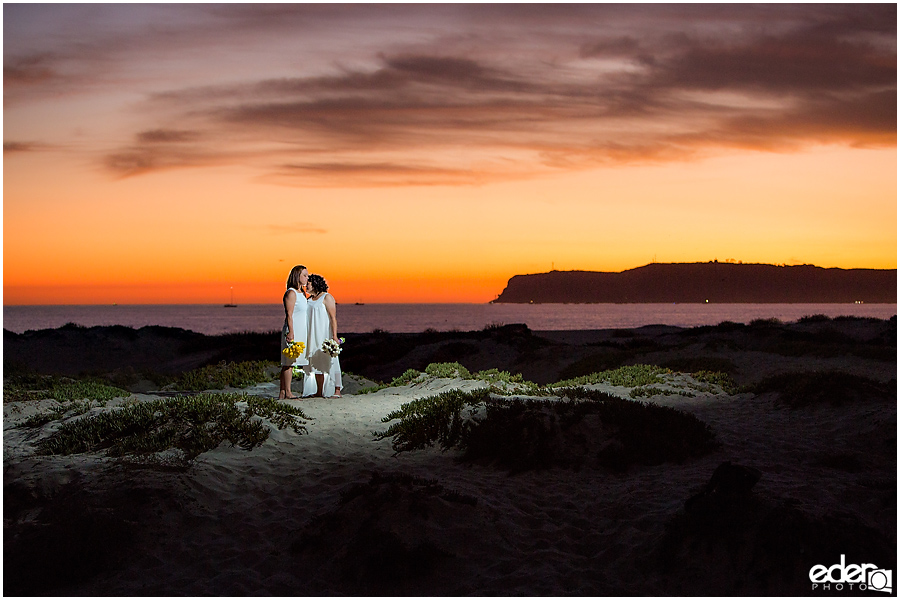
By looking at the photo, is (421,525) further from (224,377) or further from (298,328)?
(224,377)

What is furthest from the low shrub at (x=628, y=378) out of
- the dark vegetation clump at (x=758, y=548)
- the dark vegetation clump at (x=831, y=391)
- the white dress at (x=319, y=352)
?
the dark vegetation clump at (x=758, y=548)

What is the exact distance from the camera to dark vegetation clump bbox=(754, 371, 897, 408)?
1302 centimetres

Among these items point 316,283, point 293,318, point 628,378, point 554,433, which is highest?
point 316,283

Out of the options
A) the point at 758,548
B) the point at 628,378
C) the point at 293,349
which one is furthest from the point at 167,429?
the point at 628,378

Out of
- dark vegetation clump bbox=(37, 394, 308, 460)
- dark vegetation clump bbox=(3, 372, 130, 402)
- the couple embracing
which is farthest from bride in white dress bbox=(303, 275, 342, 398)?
dark vegetation clump bbox=(3, 372, 130, 402)

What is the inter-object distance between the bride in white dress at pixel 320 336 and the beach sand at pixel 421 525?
5.05 m

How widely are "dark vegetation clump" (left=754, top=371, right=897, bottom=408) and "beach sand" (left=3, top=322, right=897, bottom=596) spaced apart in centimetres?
335

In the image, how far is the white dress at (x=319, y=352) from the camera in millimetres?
14812

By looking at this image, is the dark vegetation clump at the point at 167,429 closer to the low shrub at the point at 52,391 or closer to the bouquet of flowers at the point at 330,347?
the low shrub at the point at 52,391

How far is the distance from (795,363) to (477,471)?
49.4ft

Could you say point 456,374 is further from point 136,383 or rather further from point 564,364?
point 564,364

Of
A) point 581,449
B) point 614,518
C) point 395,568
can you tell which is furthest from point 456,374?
point 395,568

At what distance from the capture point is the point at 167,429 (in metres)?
10.2

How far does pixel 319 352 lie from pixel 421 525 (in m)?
8.63
